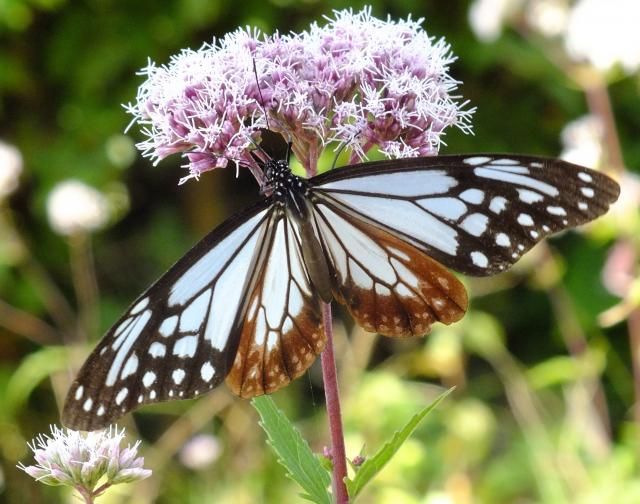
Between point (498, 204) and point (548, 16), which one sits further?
point (548, 16)

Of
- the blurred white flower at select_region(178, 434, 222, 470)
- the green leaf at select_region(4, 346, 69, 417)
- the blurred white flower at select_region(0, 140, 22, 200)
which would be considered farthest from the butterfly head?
the blurred white flower at select_region(0, 140, 22, 200)

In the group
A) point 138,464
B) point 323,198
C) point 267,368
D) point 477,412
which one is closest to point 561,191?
point 323,198

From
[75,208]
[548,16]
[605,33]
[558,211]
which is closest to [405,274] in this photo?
[558,211]

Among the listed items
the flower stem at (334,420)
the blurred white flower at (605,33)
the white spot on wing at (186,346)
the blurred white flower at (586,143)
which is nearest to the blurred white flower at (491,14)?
the blurred white flower at (605,33)

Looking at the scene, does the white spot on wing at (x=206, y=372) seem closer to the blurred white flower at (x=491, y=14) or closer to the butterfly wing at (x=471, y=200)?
the butterfly wing at (x=471, y=200)

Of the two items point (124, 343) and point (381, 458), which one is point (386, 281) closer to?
point (381, 458)
